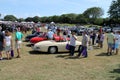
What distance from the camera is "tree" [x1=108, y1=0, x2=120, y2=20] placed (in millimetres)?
98062

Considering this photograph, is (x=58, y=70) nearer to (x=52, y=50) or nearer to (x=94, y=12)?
(x=52, y=50)

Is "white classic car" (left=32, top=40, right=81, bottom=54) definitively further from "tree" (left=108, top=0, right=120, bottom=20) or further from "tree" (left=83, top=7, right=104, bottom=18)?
"tree" (left=83, top=7, right=104, bottom=18)

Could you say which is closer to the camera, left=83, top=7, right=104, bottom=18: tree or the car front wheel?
the car front wheel

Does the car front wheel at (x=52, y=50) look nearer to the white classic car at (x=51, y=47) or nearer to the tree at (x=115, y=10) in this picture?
the white classic car at (x=51, y=47)

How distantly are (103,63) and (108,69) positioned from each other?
1685 mm

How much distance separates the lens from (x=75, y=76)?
10555mm

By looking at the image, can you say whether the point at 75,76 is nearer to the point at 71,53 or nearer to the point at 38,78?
the point at 38,78

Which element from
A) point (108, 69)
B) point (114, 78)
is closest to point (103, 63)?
point (108, 69)

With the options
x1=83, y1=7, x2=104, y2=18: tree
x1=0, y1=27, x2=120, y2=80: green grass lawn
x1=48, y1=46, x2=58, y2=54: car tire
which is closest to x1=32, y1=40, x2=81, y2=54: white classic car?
x1=48, y1=46, x2=58, y2=54: car tire

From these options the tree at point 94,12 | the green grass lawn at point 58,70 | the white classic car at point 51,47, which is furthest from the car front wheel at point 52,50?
the tree at point 94,12

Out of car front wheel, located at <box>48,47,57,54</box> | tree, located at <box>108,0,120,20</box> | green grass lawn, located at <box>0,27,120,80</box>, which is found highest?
tree, located at <box>108,0,120,20</box>

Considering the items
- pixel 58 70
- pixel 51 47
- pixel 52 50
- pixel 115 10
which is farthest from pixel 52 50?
pixel 115 10

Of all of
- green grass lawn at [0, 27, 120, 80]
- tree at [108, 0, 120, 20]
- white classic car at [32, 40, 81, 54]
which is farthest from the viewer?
tree at [108, 0, 120, 20]

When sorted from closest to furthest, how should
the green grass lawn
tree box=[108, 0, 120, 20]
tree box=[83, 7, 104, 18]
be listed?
the green grass lawn → tree box=[108, 0, 120, 20] → tree box=[83, 7, 104, 18]
